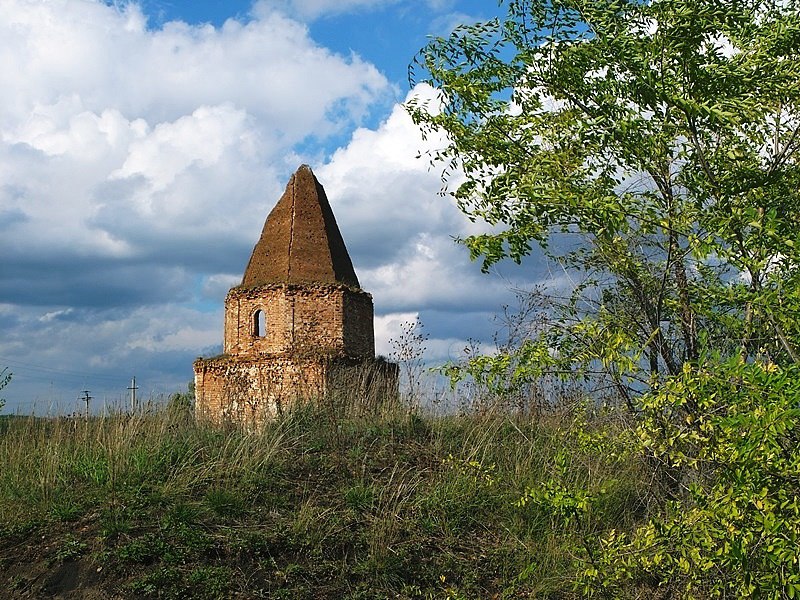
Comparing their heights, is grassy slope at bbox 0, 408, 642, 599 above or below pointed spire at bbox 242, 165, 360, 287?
below

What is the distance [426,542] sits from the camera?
7754 millimetres

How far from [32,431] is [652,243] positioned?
305 inches

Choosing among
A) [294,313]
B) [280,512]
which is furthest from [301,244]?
[280,512]

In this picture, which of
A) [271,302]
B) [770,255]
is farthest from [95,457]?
[271,302]

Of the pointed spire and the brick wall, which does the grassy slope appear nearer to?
the brick wall

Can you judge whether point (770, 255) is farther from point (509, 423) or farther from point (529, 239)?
point (509, 423)

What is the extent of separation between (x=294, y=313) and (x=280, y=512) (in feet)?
47.4

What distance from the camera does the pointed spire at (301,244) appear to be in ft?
75.1

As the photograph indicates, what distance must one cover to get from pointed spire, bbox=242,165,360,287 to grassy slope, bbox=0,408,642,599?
42.5 feet

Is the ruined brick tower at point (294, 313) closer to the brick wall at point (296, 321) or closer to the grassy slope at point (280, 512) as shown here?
the brick wall at point (296, 321)

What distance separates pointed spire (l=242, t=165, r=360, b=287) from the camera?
901 inches

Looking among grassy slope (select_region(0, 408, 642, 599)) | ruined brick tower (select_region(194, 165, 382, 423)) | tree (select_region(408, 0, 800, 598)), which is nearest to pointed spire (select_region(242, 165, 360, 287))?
ruined brick tower (select_region(194, 165, 382, 423))

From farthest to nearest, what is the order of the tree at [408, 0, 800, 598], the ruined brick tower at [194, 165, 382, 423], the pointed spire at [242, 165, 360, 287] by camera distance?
the pointed spire at [242, 165, 360, 287]
the ruined brick tower at [194, 165, 382, 423]
the tree at [408, 0, 800, 598]

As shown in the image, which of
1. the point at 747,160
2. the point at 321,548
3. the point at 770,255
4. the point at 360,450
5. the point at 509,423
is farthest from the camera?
the point at 509,423
